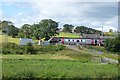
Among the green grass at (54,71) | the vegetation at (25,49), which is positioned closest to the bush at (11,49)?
the vegetation at (25,49)

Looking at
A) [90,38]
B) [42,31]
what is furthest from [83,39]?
[42,31]

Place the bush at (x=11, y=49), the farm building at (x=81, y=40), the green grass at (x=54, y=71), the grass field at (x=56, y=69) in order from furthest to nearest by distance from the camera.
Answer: the farm building at (x=81, y=40) → the bush at (x=11, y=49) → the grass field at (x=56, y=69) → the green grass at (x=54, y=71)

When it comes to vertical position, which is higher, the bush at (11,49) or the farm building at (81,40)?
the farm building at (81,40)

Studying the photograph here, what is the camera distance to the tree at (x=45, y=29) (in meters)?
54.0

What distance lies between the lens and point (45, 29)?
180 feet

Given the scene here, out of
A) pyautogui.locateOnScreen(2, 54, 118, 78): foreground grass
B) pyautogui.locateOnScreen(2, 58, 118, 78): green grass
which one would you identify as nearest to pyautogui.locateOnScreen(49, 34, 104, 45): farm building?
pyautogui.locateOnScreen(2, 54, 118, 78): foreground grass

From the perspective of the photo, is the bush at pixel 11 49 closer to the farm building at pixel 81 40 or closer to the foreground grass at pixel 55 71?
the foreground grass at pixel 55 71

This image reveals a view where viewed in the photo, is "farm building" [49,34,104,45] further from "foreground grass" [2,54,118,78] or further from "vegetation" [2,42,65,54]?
"foreground grass" [2,54,118,78]

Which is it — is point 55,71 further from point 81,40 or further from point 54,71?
point 81,40

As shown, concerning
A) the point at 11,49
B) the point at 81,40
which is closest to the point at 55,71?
the point at 11,49

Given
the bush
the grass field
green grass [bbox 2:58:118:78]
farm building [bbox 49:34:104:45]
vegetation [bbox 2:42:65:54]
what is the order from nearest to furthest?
green grass [bbox 2:58:118:78] → the grass field → the bush → vegetation [bbox 2:42:65:54] → farm building [bbox 49:34:104:45]

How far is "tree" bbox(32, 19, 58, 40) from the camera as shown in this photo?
5400 cm

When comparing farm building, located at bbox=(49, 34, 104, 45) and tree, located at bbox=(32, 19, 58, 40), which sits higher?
tree, located at bbox=(32, 19, 58, 40)

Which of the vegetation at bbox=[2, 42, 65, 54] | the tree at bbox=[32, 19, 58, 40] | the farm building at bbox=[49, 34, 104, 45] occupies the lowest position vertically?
the vegetation at bbox=[2, 42, 65, 54]
